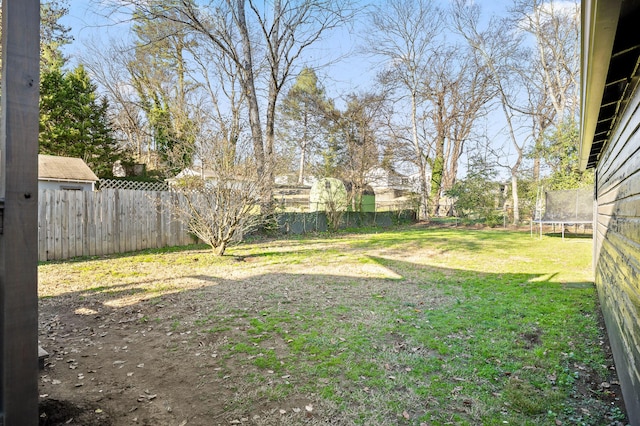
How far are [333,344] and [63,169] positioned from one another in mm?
15206

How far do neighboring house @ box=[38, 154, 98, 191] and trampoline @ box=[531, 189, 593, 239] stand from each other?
17.2 metres

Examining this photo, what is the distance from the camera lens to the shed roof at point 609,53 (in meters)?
1.72

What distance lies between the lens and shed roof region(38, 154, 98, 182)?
44.4ft

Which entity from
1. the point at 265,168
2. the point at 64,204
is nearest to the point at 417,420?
the point at 265,168

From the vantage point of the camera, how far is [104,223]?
7629 mm

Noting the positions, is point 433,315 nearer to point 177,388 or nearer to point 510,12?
point 177,388

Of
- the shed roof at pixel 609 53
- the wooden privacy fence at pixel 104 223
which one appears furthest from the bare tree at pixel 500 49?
the wooden privacy fence at pixel 104 223

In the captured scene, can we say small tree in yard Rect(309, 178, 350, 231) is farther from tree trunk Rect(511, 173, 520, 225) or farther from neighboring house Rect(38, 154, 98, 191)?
neighboring house Rect(38, 154, 98, 191)

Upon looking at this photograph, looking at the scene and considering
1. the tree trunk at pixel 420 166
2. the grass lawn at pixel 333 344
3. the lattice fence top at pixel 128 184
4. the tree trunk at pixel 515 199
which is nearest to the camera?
the grass lawn at pixel 333 344

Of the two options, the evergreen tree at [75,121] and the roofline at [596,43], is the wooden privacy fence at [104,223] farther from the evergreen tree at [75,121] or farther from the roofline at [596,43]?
the evergreen tree at [75,121]

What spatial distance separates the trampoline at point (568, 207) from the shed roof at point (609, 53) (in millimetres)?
9637

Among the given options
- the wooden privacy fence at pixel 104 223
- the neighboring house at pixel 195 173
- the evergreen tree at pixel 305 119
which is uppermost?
the evergreen tree at pixel 305 119

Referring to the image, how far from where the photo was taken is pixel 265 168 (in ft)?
25.9

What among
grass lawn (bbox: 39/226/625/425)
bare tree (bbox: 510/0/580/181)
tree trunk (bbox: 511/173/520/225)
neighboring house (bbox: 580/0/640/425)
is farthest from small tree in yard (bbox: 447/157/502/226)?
neighboring house (bbox: 580/0/640/425)
